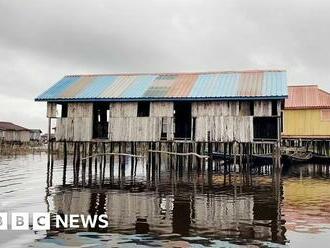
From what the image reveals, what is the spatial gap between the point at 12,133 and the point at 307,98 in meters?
58.5

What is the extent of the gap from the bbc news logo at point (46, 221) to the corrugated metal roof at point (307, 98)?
32142 millimetres

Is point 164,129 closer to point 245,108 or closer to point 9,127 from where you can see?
point 245,108

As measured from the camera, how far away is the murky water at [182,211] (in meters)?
12.8

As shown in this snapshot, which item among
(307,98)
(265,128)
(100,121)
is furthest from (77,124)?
(307,98)

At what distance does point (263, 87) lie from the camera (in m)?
29.0

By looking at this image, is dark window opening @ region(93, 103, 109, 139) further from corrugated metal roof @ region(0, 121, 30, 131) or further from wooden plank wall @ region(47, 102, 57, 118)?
corrugated metal roof @ region(0, 121, 30, 131)

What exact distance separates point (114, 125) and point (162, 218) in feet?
49.9

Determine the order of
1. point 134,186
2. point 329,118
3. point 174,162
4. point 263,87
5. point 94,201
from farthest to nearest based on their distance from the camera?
point 329,118 → point 174,162 → point 263,87 → point 134,186 → point 94,201

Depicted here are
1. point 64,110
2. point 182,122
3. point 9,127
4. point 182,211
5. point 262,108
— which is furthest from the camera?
point 9,127

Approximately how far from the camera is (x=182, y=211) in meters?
17.6

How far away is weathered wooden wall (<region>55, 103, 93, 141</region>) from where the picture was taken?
30922 millimetres

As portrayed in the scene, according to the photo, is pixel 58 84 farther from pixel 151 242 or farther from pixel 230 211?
pixel 151 242

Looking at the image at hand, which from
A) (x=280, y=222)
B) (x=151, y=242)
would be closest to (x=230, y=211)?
(x=280, y=222)

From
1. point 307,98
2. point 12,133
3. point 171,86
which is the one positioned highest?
point 307,98
